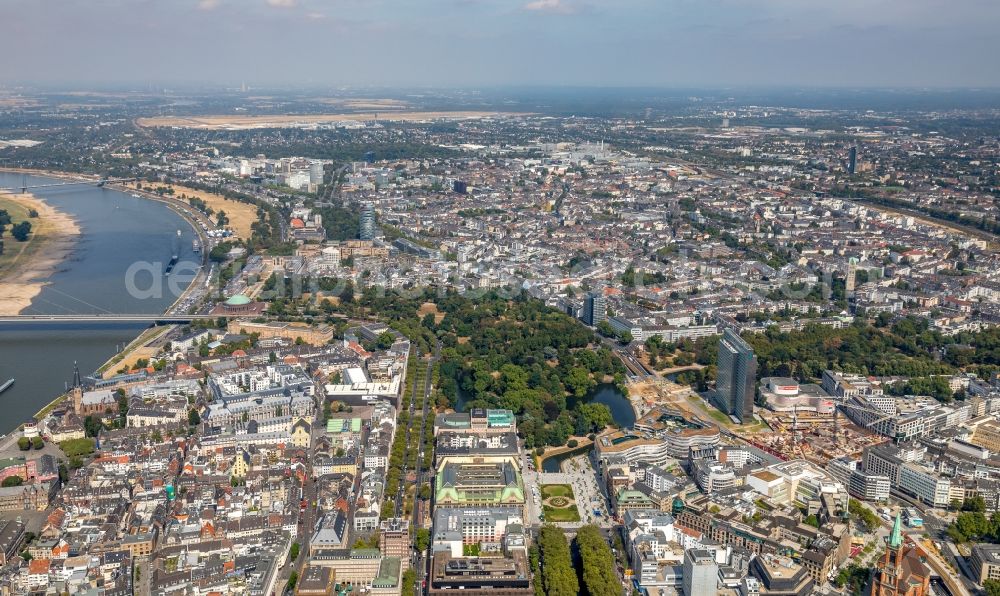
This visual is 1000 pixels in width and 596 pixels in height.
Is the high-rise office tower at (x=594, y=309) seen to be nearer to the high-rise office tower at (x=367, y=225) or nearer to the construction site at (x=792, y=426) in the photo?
the construction site at (x=792, y=426)

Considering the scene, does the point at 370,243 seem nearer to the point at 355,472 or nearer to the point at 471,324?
the point at 471,324

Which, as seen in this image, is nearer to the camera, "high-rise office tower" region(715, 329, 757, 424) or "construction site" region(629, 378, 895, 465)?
"construction site" region(629, 378, 895, 465)

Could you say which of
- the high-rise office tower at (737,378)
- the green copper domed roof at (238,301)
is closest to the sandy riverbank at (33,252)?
the green copper domed roof at (238,301)

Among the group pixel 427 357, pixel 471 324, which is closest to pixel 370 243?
pixel 471 324

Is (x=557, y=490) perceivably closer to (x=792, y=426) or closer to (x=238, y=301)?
(x=792, y=426)

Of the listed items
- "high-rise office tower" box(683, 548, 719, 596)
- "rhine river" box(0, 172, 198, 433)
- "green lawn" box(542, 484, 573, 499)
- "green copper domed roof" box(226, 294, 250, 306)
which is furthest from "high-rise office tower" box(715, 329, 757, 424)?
"rhine river" box(0, 172, 198, 433)

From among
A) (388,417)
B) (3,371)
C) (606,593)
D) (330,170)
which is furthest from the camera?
(330,170)

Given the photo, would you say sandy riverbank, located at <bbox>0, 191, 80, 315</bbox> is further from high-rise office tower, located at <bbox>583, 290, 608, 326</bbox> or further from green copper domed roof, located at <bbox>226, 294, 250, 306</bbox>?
high-rise office tower, located at <bbox>583, 290, 608, 326</bbox>
